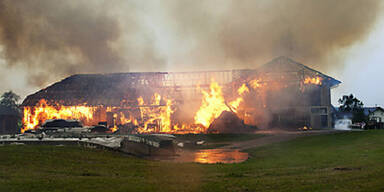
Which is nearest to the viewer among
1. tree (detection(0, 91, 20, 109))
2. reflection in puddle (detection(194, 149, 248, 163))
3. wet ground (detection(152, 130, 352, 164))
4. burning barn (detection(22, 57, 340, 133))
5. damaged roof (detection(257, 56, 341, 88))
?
reflection in puddle (detection(194, 149, 248, 163))

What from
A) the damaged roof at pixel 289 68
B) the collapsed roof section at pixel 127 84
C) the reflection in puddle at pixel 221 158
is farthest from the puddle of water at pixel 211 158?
the collapsed roof section at pixel 127 84

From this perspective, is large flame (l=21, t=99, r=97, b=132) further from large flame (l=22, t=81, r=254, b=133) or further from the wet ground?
the wet ground

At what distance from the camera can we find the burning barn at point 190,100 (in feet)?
158

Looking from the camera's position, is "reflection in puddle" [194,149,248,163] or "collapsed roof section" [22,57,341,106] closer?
"reflection in puddle" [194,149,248,163]

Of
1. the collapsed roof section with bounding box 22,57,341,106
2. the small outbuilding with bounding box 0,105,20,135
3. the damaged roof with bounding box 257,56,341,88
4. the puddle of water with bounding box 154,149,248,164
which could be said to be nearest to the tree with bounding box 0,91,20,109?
the small outbuilding with bounding box 0,105,20,135

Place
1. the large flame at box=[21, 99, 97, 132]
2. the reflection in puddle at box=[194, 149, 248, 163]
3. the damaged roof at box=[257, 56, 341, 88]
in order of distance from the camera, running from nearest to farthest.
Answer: the reflection in puddle at box=[194, 149, 248, 163] → the damaged roof at box=[257, 56, 341, 88] → the large flame at box=[21, 99, 97, 132]

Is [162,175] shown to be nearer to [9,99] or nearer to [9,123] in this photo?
[9,123]

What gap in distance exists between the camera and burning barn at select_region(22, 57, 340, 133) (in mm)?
48156

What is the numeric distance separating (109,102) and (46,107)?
10.2 meters

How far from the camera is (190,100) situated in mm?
52656

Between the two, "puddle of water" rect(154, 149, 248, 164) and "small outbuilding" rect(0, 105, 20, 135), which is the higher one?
"small outbuilding" rect(0, 105, 20, 135)

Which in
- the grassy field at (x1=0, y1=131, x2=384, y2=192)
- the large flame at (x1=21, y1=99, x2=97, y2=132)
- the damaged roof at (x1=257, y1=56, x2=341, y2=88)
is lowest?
the grassy field at (x1=0, y1=131, x2=384, y2=192)

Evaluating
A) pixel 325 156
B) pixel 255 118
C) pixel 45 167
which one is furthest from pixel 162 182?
pixel 255 118

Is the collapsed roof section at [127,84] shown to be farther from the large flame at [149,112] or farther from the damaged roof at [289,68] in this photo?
the large flame at [149,112]
